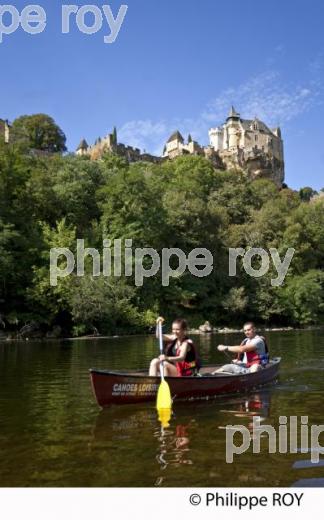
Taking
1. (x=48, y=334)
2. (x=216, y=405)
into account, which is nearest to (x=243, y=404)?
(x=216, y=405)

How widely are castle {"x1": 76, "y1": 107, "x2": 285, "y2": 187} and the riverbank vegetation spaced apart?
4013 centimetres

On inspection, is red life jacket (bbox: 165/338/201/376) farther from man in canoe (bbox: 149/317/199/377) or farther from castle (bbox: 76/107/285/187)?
castle (bbox: 76/107/285/187)

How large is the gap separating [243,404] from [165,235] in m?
41.4

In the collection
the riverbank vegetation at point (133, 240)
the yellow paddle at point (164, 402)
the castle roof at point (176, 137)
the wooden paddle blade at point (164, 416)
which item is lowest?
the wooden paddle blade at point (164, 416)

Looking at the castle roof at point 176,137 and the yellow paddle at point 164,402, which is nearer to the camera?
the yellow paddle at point 164,402

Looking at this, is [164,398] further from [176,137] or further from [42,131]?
[176,137]

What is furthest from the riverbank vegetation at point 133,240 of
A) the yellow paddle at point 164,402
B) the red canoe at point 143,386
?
the yellow paddle at point 164,402

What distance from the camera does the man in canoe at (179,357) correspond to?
1179 centimetres

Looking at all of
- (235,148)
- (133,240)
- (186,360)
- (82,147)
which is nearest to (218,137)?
(235,148)

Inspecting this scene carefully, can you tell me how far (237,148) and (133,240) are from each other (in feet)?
229

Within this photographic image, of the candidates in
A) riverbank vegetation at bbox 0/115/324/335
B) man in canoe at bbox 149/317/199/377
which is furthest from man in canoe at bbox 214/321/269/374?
riverbank vegetation at bbox 0/115/324/335

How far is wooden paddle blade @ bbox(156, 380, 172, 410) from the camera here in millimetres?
10891

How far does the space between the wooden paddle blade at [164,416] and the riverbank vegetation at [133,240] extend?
2765cm

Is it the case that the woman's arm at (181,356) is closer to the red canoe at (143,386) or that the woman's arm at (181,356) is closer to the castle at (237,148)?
A: the red canoe at (143,386)
